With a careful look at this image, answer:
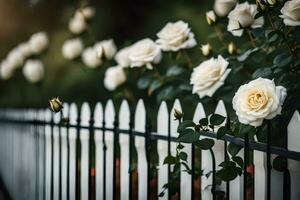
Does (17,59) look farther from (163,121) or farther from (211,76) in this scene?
(211,76)

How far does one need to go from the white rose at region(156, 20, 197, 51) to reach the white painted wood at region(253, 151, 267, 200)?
95 centimetres

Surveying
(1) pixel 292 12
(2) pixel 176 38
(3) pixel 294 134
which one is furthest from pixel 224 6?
(3) pixel 294 134

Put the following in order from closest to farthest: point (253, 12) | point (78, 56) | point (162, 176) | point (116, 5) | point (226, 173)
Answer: point (226, 173) → point (253, 12) → point (162, 176) → point (78, 56) → point (116, 5)

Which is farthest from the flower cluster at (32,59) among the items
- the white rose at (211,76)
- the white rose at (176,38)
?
the white rose at (211,76)

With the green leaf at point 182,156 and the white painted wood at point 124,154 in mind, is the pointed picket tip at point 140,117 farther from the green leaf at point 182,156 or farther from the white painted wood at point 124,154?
the green leaf at point 182,156

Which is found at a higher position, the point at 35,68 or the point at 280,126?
the point at 35,68

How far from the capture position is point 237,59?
2.63 m

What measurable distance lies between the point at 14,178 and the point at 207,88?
3060 mm

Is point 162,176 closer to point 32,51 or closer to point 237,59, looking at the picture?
point 237,59

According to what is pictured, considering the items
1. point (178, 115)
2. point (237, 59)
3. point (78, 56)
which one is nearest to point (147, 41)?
point (237, 59)

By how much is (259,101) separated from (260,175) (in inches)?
16.7

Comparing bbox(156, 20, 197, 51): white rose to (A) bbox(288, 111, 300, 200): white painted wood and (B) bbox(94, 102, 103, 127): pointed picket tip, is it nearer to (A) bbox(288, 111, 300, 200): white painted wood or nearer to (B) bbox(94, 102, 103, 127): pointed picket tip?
(B) bbox(94, 102, 103, 127): pointed picket tip

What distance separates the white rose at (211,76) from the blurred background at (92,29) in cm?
160

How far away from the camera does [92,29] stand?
5.24 m
